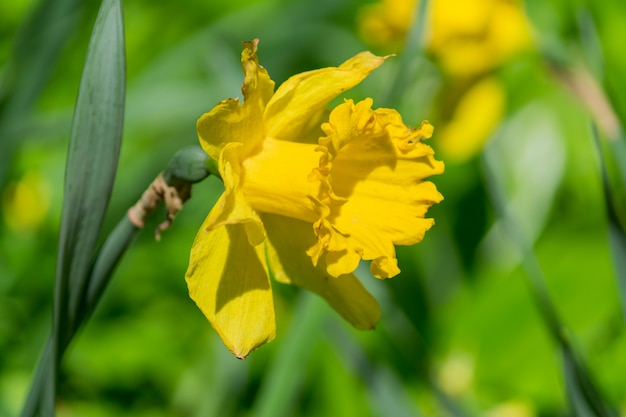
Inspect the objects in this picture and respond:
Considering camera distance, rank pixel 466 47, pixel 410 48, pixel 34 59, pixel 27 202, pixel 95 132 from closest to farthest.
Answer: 1. pixel 95 132
2. pixel 410 48
3. pixel 34 59
4. pixel 27 202
5. pixel 466 47

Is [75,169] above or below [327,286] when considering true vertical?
above

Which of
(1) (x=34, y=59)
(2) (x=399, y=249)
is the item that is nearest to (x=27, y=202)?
(1) (x=34, y=59)

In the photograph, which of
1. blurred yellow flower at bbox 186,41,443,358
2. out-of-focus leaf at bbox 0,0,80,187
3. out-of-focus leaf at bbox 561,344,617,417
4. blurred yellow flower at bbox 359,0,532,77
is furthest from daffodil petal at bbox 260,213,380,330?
blurred yellow flower at bbox 359,0,532,77

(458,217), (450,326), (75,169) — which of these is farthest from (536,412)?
(75,169)

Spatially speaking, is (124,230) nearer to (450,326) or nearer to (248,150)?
(248,150)

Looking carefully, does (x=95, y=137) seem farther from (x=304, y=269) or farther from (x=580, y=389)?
(x=580, y=389)
